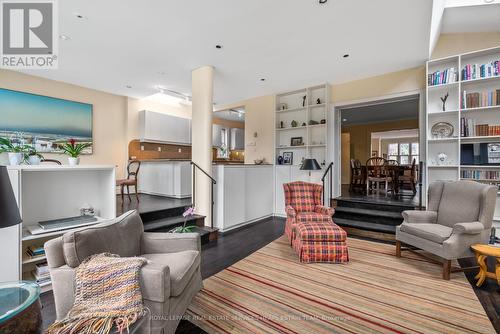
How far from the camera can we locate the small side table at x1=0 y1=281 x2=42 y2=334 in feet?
3.43

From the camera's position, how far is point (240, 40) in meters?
3.24

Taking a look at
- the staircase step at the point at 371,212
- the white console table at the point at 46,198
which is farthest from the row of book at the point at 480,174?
the white console table at the point at 46,198

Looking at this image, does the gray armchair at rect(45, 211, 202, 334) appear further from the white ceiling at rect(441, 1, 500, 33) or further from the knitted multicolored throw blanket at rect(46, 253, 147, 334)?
the white ceiling at rect(441, 1, 500, 33)

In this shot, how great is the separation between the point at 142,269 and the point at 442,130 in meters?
5.06

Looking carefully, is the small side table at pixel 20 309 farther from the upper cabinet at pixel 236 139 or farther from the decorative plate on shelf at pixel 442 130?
the upper cabinet at pixel 236 139


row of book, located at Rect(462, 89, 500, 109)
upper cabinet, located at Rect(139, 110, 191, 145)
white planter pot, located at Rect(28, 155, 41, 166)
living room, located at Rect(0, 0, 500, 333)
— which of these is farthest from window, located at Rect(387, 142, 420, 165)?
white planter pot, located at Rect(28, 155, 41, 166)

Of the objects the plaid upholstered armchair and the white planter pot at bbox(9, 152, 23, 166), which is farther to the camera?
the plaid upholstered armchair

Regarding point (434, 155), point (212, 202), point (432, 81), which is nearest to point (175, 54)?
point (212, 202)

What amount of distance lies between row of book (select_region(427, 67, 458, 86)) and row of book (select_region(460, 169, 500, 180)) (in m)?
1.57

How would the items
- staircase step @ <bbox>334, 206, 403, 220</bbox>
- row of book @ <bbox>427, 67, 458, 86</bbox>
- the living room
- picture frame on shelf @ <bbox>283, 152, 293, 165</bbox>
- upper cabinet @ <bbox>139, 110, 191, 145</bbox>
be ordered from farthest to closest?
upper cabinet @ <bbox>139, 110, 191, 145</bbox> → picture frame on shelf @ <bbox>283, 152, 293, 165</bbox> → staircase step @ <bbox>334, 206, 403, 220</bbox> → row of book @ <bbox>427, 67, 458, 86</bbox> → the living room

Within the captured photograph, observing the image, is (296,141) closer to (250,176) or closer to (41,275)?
(250,176)

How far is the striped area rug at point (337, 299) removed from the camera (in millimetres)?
1739

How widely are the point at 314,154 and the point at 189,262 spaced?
13.7 feet

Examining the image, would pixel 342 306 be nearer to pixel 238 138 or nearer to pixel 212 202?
pixel 212 202
